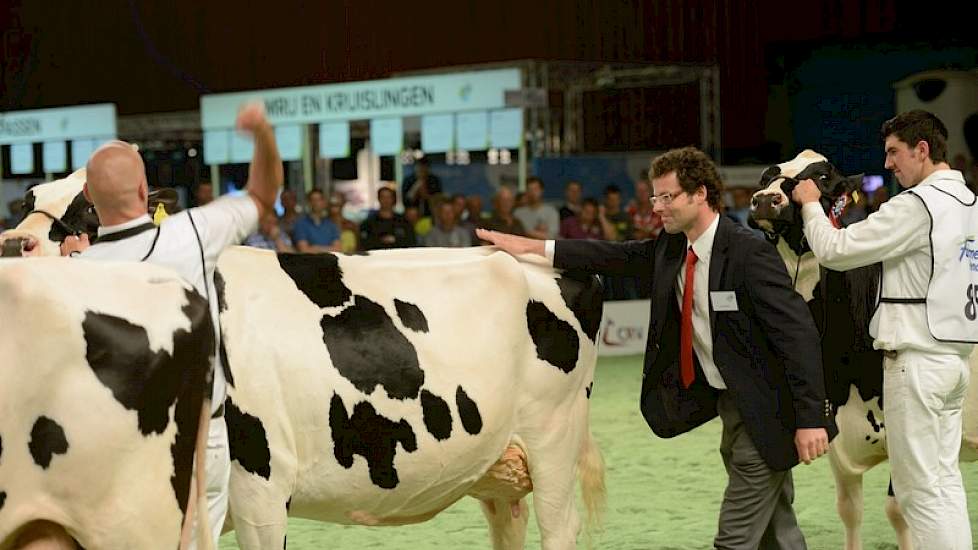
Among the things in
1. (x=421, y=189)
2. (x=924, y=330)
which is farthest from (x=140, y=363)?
(x=421, y=189)

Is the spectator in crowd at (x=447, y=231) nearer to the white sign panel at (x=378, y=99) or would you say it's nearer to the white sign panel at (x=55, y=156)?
the white sign panel at (x=378, y=99)

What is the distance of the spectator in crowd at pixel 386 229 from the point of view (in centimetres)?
1434

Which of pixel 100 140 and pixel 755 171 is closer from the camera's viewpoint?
pixel 755 171

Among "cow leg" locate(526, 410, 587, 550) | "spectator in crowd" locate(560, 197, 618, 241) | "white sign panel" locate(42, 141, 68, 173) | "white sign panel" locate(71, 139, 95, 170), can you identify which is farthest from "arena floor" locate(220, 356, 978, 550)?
"white sign panel" locate(42, 141, 68, 173)

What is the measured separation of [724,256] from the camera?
16.3 ft

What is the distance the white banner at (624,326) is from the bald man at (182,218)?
1118 cm

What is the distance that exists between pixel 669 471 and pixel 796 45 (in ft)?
58.5

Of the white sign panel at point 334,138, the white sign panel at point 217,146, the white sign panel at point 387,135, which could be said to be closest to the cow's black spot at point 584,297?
the white sign panel at point 387,135

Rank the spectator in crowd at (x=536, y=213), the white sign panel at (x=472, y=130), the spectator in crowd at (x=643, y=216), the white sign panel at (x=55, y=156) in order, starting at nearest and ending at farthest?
the spectator in crowd at (x=536, y=213) < the spectator in crowd at (x=643, y=216) < the white sign panel at (x=472, y=130) < the white sign panel at (x=55, y=156)

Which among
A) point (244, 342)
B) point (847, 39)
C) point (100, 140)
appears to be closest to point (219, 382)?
point (244, 342)

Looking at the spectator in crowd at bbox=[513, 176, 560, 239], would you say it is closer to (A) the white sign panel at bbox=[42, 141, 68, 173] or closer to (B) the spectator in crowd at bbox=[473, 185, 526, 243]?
(B) the spectator in crowd at bbox=[473, 185, 526, 243]

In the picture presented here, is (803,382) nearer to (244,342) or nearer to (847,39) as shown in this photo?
(244,342)

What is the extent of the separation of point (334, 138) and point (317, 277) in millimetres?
13756

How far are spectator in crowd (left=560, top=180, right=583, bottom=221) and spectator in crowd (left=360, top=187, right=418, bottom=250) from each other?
7.23 ft
